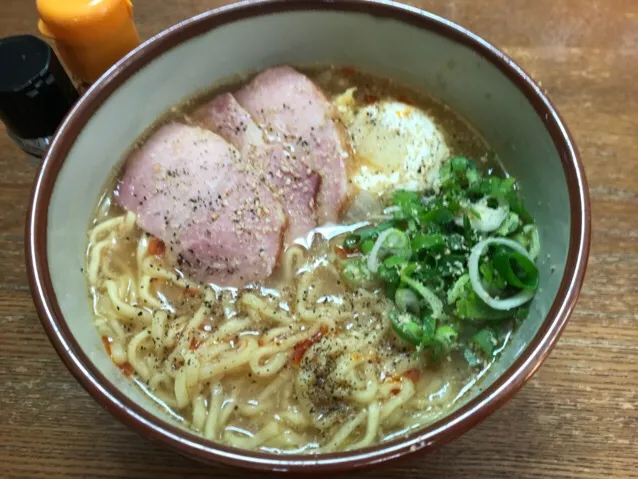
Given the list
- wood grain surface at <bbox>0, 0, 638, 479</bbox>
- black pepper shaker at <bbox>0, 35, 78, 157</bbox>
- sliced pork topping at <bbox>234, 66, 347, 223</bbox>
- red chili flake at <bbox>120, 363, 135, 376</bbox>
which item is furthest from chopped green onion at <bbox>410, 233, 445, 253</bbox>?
black pepper shaker at <bbox>0, 35, 78, 157</bbox>

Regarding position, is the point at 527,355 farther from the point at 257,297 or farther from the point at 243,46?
the point at 243,46

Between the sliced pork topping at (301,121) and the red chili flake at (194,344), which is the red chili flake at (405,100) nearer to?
the sliced pork topping at (301,121)

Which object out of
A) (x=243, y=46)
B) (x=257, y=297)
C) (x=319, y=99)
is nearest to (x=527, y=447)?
(x=257, y=297)

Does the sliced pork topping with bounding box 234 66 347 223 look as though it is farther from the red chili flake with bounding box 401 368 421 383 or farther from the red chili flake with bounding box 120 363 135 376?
the red chili flake with bounding box 120 363 135 376

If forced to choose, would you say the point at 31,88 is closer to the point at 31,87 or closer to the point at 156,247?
the point at 31,87

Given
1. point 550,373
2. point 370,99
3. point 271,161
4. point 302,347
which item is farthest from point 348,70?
point 550,373

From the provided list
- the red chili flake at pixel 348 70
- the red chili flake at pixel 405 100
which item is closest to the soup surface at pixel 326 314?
the red chili flake at pixel 405 100
